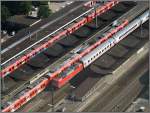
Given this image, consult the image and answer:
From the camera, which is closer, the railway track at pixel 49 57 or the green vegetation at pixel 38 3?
the railway track at pixel 49 57

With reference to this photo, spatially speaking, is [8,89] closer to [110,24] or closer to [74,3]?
[110,24]

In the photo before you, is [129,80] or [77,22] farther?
[77,22]

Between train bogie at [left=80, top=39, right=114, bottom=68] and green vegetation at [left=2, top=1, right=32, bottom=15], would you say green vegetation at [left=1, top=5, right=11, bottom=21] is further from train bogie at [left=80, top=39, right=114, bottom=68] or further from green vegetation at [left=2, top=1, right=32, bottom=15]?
train bogie at [left=80, top=39, right=114, bottom=68]

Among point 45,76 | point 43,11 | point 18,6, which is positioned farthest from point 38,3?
point 45,76

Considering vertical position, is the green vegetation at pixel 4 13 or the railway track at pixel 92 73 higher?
the green vegetation at pixel 4 13

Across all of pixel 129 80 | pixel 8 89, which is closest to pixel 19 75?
pixel 8 89

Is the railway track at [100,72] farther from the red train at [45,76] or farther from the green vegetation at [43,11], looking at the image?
the green vegetation at [43,11]

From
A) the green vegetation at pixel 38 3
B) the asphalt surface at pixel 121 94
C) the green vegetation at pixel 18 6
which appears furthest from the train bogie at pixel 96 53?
the green vegetation at pixel 38 3

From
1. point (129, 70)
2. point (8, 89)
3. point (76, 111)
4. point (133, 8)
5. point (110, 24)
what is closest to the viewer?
point (76, 111)

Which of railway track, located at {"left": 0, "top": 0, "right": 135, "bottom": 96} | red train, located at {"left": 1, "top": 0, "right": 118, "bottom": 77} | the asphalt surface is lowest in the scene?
the asphalt surface

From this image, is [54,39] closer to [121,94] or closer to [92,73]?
[92,73]

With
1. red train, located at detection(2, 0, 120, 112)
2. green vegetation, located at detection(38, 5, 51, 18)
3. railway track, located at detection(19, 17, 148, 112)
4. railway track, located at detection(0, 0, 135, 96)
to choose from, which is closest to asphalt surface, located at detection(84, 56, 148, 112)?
railway track, located at detection(19, 17, 148, 112)
